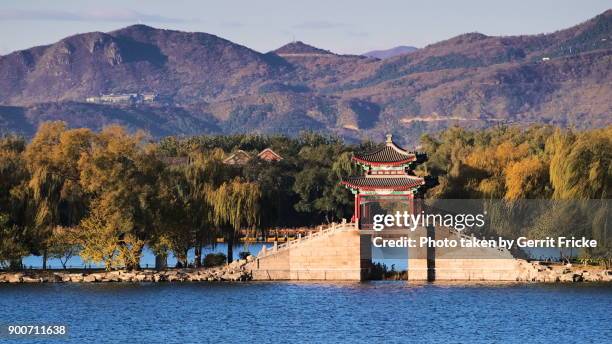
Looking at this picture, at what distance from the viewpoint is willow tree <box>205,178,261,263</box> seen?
253ft

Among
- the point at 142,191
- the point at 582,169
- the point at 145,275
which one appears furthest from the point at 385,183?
the point at 145,275

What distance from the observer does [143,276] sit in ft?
234

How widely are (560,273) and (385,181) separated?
10.0 m

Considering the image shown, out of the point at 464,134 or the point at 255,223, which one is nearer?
the point at 255,223

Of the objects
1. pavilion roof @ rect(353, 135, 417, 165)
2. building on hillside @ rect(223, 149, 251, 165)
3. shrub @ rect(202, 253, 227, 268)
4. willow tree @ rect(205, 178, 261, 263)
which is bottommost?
shrub @ rect(202, 253, 227, 268)

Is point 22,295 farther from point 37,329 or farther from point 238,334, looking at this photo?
point 238,334

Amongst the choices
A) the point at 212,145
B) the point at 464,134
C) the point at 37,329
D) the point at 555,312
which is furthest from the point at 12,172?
the point at 212,145

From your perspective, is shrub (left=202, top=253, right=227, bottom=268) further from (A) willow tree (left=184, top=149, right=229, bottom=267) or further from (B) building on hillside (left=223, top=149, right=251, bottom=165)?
(B) building on hillside (left=223, top=149, right=251, bottom=165)

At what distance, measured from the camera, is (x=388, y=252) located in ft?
306

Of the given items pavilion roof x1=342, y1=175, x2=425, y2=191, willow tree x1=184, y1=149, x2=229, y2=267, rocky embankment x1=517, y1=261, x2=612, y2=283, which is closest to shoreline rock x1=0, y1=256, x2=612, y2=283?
rocky embankment x1=517, y1=261, x2=612, y2=283

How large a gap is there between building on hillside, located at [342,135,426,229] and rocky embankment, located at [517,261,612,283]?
6.63m

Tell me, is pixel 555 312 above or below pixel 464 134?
below

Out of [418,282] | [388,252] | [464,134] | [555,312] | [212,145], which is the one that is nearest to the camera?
[555,312]

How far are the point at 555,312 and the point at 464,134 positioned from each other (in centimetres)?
6565
